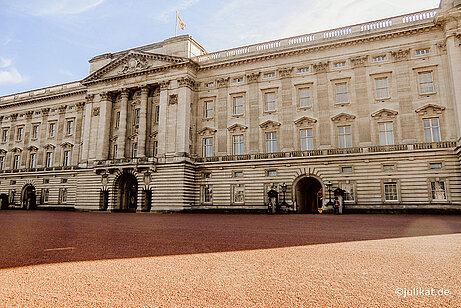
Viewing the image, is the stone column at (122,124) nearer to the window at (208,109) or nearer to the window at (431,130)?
the window at (208,109)

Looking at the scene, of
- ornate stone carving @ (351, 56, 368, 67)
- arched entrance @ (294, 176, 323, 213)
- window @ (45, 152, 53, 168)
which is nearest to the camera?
ornate stone carving @ (351, 56, 368, 67)

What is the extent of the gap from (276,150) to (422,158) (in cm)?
1479

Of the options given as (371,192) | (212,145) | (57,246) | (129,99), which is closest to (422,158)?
(371,192)

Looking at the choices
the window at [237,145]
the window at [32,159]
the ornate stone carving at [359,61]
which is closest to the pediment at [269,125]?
the window at [237,145]

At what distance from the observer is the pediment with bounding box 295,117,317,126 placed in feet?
117

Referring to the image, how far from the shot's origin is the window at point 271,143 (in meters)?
37.4

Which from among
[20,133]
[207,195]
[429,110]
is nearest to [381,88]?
[429,110]

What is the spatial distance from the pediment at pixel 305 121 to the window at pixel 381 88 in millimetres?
7135

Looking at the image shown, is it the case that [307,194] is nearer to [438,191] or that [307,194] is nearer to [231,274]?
[438,191]

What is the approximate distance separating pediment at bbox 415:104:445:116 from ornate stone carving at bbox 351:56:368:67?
7.56 meters

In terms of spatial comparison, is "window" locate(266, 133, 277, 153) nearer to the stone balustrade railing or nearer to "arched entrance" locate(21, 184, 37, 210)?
the stone balustrade railing

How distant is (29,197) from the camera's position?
5247 centimetres

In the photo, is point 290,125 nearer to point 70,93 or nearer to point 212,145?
point 212,145

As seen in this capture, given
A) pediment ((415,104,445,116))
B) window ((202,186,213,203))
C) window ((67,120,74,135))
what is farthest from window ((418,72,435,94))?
window ((67,120,74,135))
